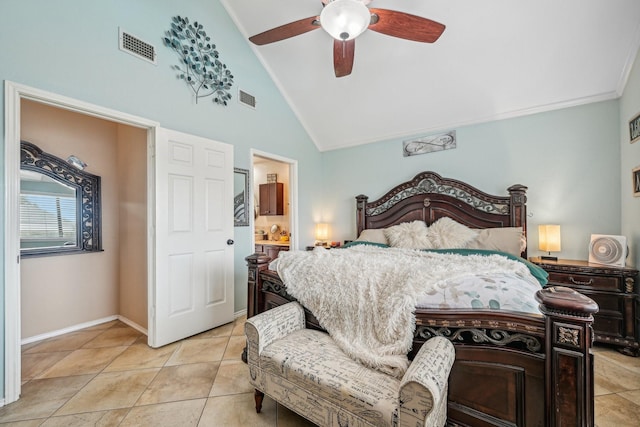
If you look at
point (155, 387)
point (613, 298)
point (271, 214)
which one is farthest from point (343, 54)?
point (271, 214)

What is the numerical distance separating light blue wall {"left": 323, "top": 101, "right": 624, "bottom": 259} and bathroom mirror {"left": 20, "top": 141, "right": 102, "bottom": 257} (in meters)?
4.26

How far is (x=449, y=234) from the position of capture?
3.23 meters

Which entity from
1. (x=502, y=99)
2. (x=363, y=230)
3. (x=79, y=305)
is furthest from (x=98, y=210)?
(x=502, y=99)

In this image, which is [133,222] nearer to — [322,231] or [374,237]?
[322,231]

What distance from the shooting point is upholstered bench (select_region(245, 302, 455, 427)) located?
3.46ft

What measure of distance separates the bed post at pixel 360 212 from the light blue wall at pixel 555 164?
0.83m

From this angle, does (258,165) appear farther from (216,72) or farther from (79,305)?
(79,305)

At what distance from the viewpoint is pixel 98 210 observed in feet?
10.6

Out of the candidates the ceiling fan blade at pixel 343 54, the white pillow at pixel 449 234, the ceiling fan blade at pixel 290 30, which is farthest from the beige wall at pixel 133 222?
the white pillow at pixel 449 234

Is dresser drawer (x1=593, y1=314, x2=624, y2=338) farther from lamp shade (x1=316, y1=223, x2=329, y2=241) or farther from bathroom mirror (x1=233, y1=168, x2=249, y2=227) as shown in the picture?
bathroom mirror (x1=233, y1=168, x2=249, y2=227)

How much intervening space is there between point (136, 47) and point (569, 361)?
12.4 feet

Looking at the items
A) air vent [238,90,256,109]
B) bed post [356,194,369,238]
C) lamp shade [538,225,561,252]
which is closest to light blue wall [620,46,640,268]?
lamp shade [538,225,561,252]

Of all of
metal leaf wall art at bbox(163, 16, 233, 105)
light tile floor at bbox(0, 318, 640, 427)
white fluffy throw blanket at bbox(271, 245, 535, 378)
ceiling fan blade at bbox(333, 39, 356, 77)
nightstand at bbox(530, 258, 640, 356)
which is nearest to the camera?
white fluffy throw blanket at bbox(271, 245, 535, 378)

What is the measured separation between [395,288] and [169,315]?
7.57 feet
